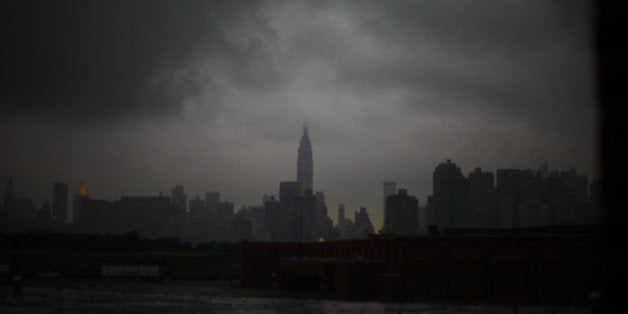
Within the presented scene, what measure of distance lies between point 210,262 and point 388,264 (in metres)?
92.1

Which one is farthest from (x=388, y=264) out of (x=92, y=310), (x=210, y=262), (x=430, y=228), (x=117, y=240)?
(x=117, y=240)

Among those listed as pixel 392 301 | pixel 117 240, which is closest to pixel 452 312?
pixel 392 301

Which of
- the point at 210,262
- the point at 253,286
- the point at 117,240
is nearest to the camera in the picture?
the point at 253,286

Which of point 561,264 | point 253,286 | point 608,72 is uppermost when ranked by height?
point 608,72

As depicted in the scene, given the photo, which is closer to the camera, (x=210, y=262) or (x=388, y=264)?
(x=388, y=264)

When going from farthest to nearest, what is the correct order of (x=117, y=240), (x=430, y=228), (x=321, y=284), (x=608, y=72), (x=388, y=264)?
(x=117, y=240) < (x=430, y=228) < (x=321, y=284) < (x=388, y=264) < (x=608, y=72)

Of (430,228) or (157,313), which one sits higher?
(430,228)

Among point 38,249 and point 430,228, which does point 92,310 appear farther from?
point 38,249

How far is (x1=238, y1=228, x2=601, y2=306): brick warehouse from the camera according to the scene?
58.3 metres

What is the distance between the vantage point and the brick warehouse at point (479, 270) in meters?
58.3

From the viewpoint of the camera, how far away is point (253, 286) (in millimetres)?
100000

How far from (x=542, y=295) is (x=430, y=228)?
114ft

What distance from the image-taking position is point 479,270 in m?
62.1

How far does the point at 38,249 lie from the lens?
16450 centimetres
